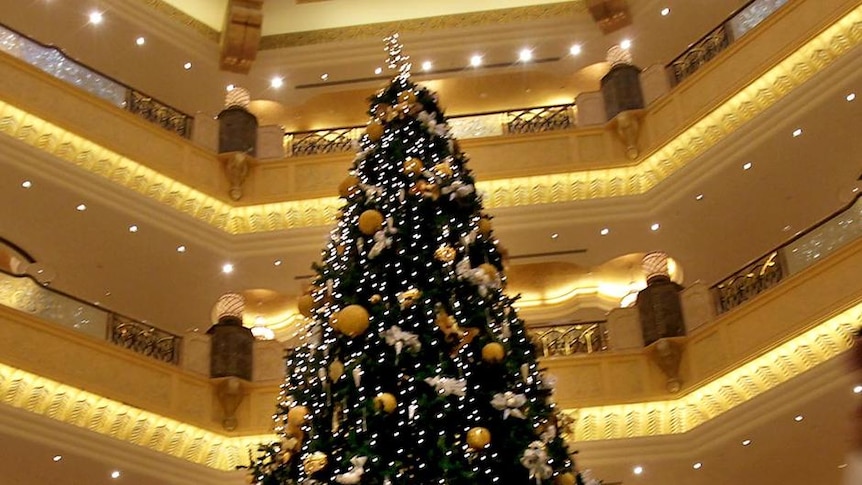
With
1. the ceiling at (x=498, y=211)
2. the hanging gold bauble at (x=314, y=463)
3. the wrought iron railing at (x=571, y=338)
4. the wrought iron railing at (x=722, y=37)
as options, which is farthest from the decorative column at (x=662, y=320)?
the hanging gold bauble at (x=314, y=463)

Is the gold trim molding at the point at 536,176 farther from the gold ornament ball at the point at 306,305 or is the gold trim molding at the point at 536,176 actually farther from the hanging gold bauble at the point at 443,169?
the gold ornament ball at the point at 306,305

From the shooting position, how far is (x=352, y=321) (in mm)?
6598

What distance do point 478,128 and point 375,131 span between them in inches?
342

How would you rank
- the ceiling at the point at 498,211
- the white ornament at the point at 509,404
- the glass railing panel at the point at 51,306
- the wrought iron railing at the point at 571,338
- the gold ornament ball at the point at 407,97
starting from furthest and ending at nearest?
the wrought iron railing at the point at 571,338 → the ceiling at the point at 498,211 → the glass railing panel at the point at 51,306 → the gold ornament ball at the point at 407,97 → the white ornament at the point at 509,404

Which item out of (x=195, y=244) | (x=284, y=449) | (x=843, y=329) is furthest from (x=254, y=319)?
(x=284, y=449)

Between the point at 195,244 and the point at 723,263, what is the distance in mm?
7423

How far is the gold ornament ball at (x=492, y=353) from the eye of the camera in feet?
21.9

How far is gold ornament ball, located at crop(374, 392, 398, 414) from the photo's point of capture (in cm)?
634

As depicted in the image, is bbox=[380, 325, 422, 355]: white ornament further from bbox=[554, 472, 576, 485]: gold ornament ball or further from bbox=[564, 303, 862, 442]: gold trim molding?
bbox=[564, 303, 862, 442]: gold trim molding

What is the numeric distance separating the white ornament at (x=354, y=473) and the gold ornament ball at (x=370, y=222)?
164cm

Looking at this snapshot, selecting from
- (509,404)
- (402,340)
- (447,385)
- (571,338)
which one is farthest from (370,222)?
(571,338)

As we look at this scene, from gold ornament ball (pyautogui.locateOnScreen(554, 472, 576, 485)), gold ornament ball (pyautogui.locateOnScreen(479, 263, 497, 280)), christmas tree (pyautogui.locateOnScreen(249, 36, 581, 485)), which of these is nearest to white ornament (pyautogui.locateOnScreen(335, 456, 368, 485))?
christmas tree (pyautogui.locateOnScreen(249, 36, 581, 485))

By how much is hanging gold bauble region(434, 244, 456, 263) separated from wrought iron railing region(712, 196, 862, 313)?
626 cm

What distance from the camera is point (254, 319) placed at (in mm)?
17750
